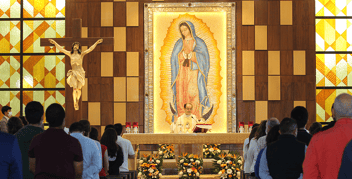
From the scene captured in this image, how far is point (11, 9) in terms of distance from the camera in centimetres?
1147

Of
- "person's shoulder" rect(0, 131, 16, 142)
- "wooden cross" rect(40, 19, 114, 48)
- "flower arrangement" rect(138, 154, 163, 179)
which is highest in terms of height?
Result: "wooden cross" rect(40, 19, 114, 48)

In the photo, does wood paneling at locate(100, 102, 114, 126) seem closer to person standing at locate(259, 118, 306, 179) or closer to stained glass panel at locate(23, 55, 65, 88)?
stained glass panel at locate(23, 55, 65, 88)

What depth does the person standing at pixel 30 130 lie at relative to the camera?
11.1 feet

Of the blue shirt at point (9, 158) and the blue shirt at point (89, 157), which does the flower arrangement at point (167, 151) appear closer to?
the blue shirt at point (89, 157)

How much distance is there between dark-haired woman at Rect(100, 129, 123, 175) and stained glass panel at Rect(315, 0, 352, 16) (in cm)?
791

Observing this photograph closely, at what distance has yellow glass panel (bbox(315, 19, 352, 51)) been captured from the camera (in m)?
11.3

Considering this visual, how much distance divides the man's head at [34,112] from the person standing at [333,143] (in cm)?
214

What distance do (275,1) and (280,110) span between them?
292cm

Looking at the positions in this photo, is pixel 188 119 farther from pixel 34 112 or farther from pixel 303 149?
pixel 34 112

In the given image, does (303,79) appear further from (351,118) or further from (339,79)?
(351,118)

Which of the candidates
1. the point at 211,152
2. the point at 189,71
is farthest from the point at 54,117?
the point at 189,71

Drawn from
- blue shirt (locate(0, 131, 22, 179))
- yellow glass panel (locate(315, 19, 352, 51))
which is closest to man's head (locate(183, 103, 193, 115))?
yellow glass panel (locate(315, 19, 352, 51))

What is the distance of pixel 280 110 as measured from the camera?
11.0m

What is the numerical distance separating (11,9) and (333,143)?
10.8 metres
